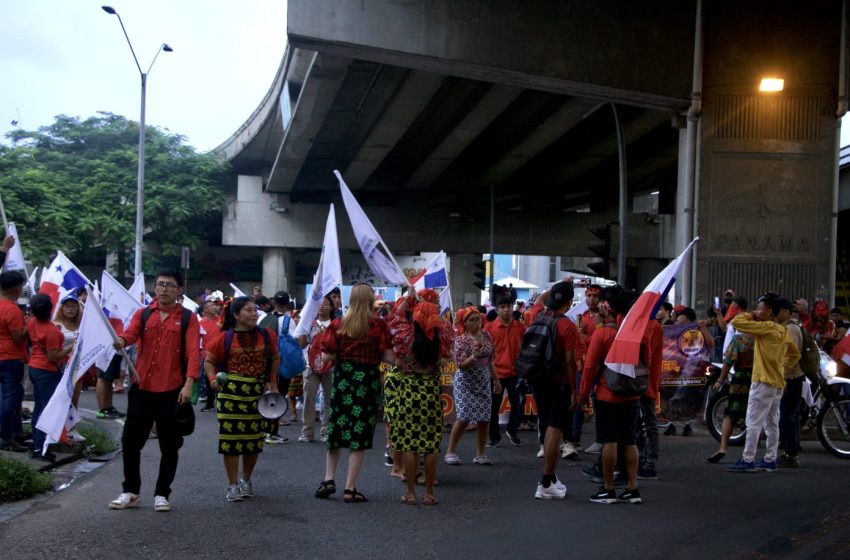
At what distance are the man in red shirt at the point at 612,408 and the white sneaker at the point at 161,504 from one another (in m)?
3.32

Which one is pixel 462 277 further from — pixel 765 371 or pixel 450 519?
pixel 450 519

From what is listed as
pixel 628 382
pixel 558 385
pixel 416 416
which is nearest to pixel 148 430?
pixel 416 416

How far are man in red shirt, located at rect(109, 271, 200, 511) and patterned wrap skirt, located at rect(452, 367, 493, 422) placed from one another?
3.24 metres

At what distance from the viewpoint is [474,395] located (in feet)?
30.8

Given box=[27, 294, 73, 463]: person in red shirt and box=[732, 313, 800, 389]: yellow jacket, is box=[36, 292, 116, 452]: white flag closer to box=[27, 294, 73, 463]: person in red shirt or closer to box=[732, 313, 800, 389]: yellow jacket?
box=[27, 294, 73, 463]: person in red shirt

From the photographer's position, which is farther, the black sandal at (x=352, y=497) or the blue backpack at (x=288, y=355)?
the blue backpack at (x=288, y=355)

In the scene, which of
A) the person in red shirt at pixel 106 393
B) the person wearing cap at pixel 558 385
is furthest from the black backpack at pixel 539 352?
the person in red shirt at pixel 106 393

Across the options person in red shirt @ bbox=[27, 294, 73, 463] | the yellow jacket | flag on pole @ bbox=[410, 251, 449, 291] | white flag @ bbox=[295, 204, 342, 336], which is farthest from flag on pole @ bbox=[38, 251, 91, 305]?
the yellow jacket

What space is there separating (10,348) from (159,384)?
8.90 ft

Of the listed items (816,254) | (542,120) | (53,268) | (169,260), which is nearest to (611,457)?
(53,268)

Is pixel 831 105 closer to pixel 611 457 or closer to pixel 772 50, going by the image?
pixel 772 50

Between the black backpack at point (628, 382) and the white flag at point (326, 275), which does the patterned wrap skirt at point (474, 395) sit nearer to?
the white flag at point (326, 275)

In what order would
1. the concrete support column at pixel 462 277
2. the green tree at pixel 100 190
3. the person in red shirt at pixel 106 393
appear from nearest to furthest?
the person in red shirt at pixel 106 393 → the green tree at pixel 100 190 → the concrete support column at pixel 462 277

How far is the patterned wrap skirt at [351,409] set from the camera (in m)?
7.38
